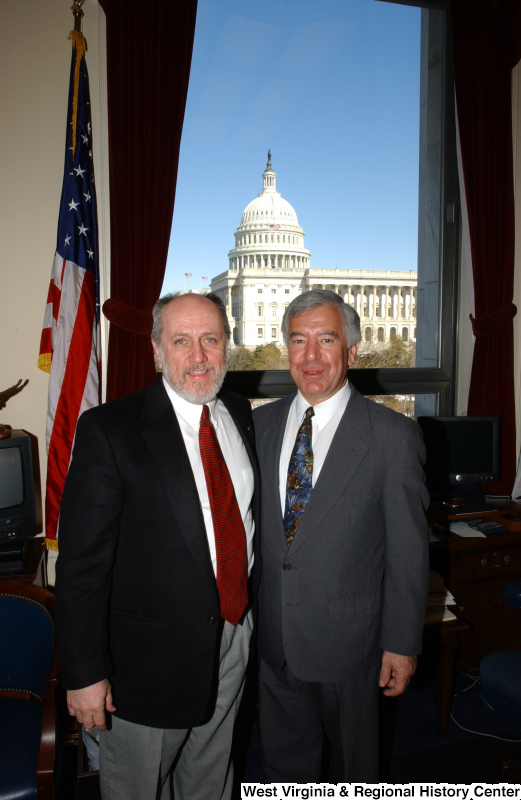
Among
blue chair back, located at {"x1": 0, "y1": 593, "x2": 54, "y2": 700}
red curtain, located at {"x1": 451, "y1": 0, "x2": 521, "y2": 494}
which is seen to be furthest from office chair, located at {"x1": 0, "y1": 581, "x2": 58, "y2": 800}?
red curtain, located at {"x1": 451, "y1": 0, "x2": 521, "y2": 494}

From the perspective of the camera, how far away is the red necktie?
53.6 inches

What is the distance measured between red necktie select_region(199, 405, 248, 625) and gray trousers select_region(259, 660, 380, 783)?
1.07 ft

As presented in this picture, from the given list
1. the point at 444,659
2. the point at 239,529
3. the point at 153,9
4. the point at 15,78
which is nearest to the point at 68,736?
the point at 239,529

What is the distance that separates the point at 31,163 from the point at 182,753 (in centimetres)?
249

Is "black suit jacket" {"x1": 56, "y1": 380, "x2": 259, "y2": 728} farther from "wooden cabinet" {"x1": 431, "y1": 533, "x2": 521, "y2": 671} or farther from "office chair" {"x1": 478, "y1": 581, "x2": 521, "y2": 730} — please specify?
"wooden cabinet" {"x1": 431, "y1": 533, "x2": 521, "y2": 671}

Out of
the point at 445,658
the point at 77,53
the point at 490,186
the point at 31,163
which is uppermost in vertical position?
the point at 77,53

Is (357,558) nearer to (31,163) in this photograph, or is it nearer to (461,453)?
(461,453)

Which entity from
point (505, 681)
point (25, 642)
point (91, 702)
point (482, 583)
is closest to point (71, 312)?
point (25, 642)

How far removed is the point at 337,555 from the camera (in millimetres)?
1423

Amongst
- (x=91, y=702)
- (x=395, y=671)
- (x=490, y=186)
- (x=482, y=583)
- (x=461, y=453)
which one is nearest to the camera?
(x=91, y=702)

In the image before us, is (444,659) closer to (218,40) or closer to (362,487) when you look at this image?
(362,487)

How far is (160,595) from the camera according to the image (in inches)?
50.7

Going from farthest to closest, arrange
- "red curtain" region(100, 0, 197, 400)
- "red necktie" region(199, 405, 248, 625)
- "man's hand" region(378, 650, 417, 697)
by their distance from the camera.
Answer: "red curtain" region(100, 0, 197, 400) < "man's hand" region(378, 650, 417, 697) < "red necktie" region(199, 405, 248, 625)

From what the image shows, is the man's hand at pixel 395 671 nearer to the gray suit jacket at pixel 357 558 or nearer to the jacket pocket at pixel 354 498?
the gray suit jacket at pixel 357 558
